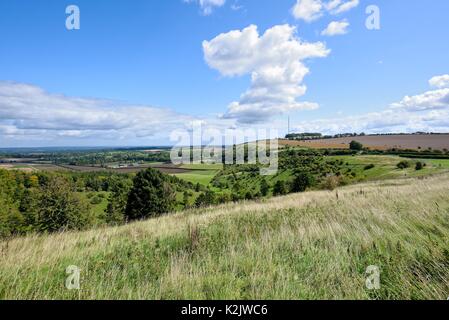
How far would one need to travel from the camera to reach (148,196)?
3975 cm

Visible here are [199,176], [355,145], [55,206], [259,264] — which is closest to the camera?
[259,264]

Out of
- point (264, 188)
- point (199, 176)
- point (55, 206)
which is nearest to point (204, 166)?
point (199, 176)

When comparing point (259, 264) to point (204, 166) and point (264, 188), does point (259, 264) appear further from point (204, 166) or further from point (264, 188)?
point (204, 166)

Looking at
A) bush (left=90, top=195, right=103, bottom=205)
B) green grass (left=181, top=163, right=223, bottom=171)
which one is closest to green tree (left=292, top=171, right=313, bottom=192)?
bush (left=90, top=195, right=103, bottom=205)

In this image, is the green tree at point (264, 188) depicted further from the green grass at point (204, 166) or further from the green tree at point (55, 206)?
the green tree at point (55, 206)

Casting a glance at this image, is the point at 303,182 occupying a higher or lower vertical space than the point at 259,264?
lower

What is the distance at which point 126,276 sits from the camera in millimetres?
3836

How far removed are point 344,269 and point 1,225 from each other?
48021 millimetres

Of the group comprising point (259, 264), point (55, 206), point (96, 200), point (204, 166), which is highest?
point (259, 264)

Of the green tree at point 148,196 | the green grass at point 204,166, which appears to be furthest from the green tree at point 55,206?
the green grass at point 204,166

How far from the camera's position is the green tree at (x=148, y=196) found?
129 ft
